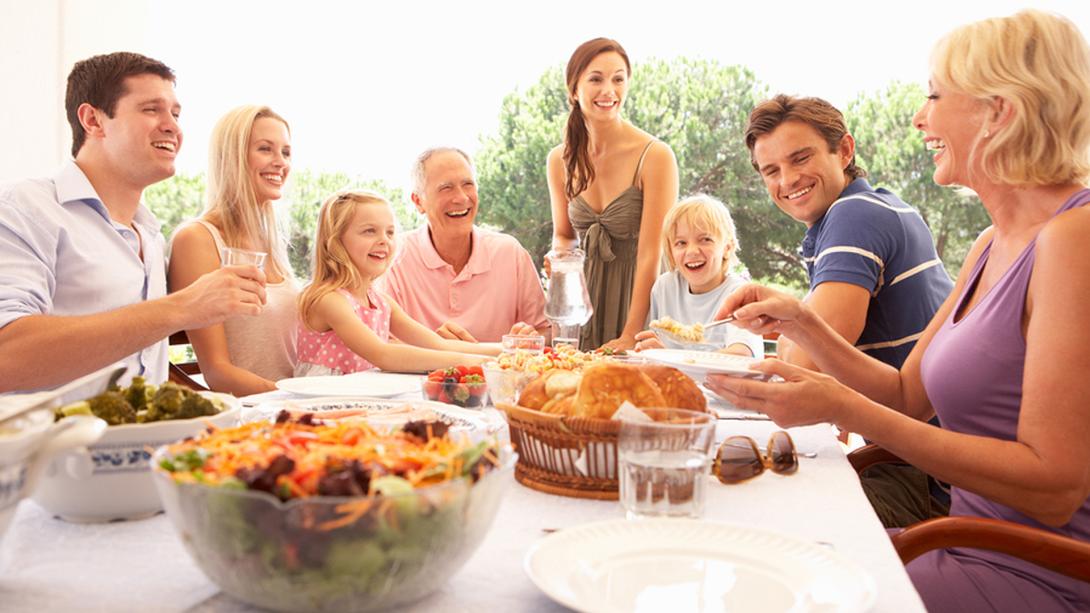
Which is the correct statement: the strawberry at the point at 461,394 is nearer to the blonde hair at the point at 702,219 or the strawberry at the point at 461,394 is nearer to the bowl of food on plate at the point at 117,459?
the bowl of food on plate at the point at 117,459

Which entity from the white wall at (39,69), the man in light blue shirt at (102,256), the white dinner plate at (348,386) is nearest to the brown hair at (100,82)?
the man in light blue shirt at (102,256)

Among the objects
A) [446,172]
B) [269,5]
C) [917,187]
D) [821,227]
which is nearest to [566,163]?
[446,172]

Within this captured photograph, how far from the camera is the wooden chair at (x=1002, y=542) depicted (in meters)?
1.15

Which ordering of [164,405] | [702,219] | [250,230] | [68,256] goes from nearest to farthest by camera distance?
[164,405] → [68,256] → [250,230] → [702,219]

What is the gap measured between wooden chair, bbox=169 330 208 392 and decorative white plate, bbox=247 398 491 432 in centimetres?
106

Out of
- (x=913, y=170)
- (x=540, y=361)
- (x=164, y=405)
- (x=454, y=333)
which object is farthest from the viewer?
(x=913, y=170)

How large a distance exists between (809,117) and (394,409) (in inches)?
63.4

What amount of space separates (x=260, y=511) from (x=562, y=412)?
1.74 ft

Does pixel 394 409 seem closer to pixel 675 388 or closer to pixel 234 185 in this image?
pixel 675 388

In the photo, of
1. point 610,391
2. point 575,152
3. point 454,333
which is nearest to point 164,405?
point 610,391

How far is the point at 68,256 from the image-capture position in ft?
6.44

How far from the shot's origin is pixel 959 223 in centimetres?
514

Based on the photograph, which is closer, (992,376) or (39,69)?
(992,376)

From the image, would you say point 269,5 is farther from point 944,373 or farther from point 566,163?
point 944,373
